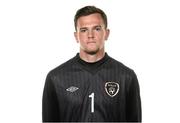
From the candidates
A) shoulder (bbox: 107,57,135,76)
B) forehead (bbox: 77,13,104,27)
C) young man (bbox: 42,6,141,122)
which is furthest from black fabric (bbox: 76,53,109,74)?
forehead (bbox: 77,13,104,27)

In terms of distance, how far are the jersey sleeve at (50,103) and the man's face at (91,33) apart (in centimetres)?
41

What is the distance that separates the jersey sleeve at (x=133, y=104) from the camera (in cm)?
348

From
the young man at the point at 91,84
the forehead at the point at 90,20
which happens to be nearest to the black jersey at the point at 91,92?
the young man at the point at 91,84

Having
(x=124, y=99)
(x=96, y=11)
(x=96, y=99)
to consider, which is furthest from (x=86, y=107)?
(x=96, y=11)

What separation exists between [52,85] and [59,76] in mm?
97

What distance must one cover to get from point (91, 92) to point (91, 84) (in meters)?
0.06

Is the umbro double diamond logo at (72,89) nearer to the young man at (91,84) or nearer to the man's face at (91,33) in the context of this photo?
the young man at (91,84)

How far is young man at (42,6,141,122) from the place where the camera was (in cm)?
333

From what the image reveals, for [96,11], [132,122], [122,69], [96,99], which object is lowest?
[132,122]

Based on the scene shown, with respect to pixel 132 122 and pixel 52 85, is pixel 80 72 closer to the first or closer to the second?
pixel 52 85

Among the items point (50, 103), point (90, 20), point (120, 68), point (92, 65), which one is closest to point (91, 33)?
point (90, 20)

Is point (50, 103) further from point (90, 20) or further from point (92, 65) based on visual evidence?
point (90, 20)

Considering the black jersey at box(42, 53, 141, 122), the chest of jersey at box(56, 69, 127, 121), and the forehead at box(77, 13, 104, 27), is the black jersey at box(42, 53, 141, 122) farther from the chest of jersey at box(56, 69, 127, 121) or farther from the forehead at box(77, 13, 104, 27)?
the forehead at box(77, 13, 104, 27)

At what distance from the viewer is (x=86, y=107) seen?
11.0ft
